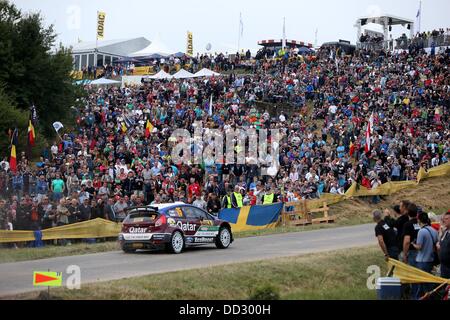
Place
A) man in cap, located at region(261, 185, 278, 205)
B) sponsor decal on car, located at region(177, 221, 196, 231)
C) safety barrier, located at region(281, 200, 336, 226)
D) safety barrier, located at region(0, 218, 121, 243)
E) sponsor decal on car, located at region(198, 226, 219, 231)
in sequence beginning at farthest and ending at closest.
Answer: man in cap, located at region(261, 185, 278, 205), safety barrier, located at region(281, 200, 336, 226), safety barrier, located at region(0, 218, 121, 243), sponsor decal on car, located at region(198, 226, 219, 231), sponsor decal on car, located at region(177, 221, 196, 231)

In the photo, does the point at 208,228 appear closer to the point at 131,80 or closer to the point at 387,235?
the point at 387,235

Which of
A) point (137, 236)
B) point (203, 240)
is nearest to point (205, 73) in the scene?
point (203, 240)

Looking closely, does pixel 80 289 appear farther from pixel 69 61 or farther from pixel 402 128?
pixel 69 61

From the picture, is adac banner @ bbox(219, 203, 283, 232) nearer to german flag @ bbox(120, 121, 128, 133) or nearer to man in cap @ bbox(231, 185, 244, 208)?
man in cap @ bbox(231, 185, 244, 208)

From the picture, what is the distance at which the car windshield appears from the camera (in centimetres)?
2069

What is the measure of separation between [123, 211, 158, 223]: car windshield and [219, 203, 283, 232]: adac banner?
7.97 m

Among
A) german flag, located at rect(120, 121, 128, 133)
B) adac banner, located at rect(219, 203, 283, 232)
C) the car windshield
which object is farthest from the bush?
german flag, located at rect(120, 121, 128, 133)

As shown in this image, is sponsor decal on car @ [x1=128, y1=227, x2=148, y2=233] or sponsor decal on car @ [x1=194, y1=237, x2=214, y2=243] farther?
sponsor decal on car @ [x1=194, y1=237, x2=214, y2=243]

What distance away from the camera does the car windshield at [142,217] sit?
67.9 feet

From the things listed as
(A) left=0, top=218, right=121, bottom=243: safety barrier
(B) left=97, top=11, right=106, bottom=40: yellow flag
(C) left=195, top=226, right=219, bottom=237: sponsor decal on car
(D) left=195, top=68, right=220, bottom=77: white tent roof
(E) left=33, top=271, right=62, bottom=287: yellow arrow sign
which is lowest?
(A) left=0, top=218, right=121, bottom=243: safety barrier

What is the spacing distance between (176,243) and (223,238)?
197cm

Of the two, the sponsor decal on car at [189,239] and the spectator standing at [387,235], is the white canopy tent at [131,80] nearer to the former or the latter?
the sponsor decal on car at [189,239]

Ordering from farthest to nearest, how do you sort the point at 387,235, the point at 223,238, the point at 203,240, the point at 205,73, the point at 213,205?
the point at 205,73, the point at 213,205, the point at 223,238, the point at 203,240, the point at 387,235

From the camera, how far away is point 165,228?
67.4ft
